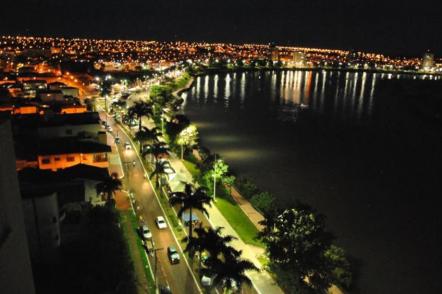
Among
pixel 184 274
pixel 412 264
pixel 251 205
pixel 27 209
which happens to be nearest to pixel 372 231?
pixel 412 264

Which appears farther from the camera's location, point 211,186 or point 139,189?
point 211,186

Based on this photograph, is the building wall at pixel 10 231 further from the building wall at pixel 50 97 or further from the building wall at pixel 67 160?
the building wall at pixel 50 97

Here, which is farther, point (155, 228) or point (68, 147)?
point (68, 147)

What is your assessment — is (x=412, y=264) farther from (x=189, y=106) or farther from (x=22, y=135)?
(x=189, y=106)

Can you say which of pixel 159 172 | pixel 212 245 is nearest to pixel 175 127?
pixel 159 172

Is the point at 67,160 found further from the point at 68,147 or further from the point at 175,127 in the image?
the point at 175,127

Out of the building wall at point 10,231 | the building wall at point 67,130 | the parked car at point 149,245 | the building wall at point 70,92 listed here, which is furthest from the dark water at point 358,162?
the building wall at point 70,92

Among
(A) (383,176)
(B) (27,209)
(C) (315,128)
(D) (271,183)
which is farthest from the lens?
(C) (315,128)
